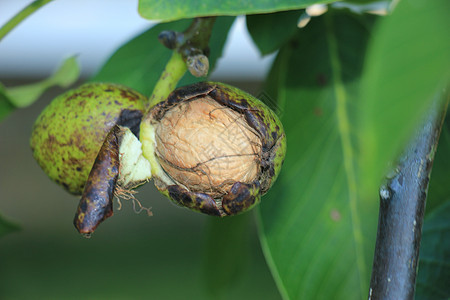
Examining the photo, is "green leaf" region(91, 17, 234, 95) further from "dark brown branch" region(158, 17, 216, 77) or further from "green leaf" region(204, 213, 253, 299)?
"green leaf" region(204, 213, 253, 299)

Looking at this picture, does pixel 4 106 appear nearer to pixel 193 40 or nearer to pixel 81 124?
pixel 81 124

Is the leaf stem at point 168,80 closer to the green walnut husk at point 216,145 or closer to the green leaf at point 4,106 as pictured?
the green walnut husk at point 216,145

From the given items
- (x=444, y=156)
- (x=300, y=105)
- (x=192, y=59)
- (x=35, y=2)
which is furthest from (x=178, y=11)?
(x=444, y=156)

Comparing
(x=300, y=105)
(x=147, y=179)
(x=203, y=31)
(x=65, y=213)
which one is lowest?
(x=65, y=213)

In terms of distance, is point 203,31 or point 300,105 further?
point 300,105

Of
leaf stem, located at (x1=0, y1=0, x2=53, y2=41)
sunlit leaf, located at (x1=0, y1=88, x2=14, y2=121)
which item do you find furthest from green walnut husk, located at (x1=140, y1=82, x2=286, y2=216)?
sunlit leaf, located at (x1=0, y1=88, x2=14, y2=121)

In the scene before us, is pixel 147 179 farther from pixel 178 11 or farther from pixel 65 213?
pixel 65 213
